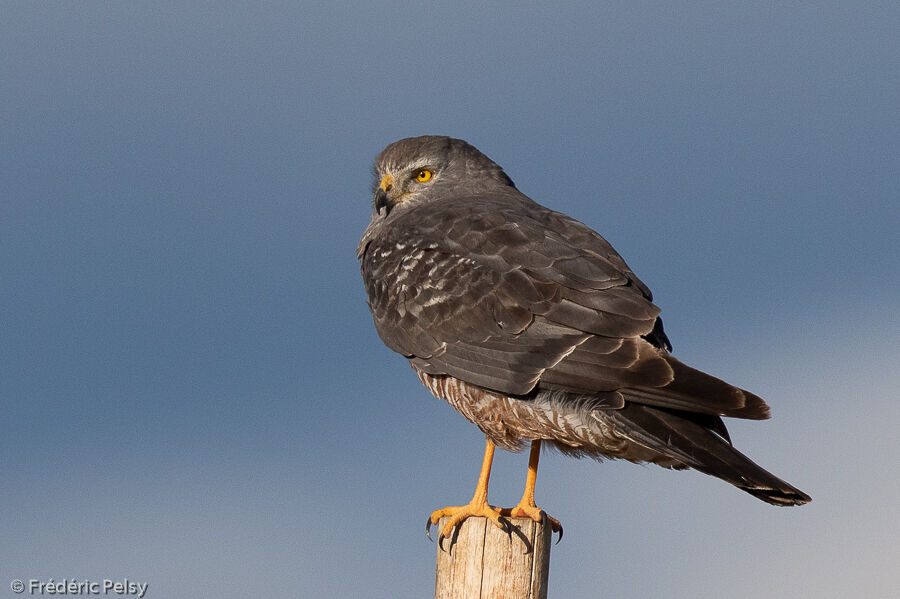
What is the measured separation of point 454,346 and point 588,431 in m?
1.08

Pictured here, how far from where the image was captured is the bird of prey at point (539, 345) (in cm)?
567

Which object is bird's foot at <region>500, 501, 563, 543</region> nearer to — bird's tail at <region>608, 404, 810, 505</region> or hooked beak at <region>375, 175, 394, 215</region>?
bird's tail at <region>608, 404, 810, 505</region>

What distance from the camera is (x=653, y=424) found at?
573 cm

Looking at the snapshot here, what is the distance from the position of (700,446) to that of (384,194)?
4.36m

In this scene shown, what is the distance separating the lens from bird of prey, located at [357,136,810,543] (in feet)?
18.6

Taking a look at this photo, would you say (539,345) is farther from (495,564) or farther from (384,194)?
(384,194)

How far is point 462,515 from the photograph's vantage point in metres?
6.44

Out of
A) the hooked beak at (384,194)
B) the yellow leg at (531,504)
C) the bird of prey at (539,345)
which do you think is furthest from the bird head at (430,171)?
the yellow leg at (531,504)

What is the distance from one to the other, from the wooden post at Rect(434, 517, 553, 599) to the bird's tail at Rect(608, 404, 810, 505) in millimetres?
904

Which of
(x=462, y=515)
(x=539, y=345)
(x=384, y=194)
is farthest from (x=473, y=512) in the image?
(x=384, y=194)

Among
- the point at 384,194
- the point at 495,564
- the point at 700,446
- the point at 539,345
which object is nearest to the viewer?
the point at 700,446

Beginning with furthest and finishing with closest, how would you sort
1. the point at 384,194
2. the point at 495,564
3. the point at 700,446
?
the point at 384,194 → the point at 495,564 → the point at 700,446

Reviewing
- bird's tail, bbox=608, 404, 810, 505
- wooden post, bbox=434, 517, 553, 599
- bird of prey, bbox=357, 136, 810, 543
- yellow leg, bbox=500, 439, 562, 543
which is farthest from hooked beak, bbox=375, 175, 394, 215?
bird's tail, bbox=608, 404, 810, 505

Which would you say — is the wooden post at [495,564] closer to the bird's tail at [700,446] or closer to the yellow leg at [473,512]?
the yellow leg at [473,512]
